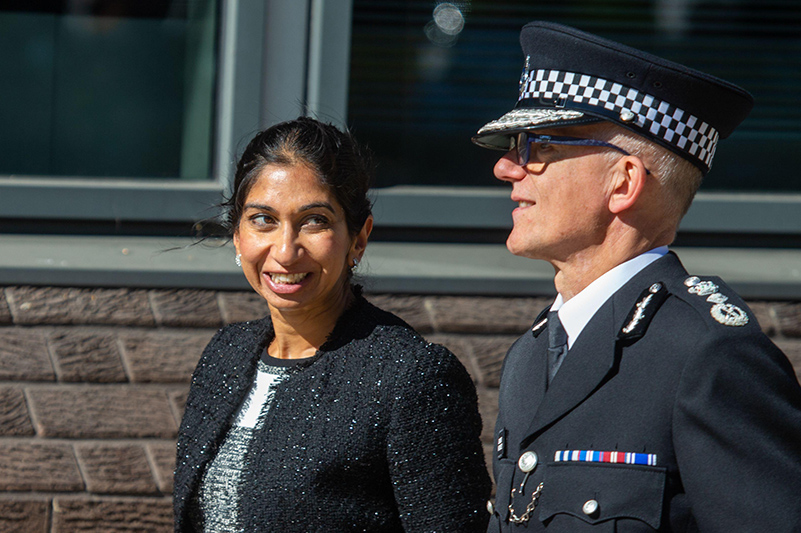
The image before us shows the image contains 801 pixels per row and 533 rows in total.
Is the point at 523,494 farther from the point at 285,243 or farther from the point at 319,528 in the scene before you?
the point at 285,243

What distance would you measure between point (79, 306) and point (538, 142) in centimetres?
239

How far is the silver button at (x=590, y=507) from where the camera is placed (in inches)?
54.1

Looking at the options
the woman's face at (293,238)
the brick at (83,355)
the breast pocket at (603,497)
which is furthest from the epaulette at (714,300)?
the brick at (83,355)

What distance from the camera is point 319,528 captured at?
6.24 feet

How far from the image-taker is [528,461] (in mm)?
1501

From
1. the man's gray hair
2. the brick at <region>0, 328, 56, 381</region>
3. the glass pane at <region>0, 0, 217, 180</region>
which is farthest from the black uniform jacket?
the glass pane at <region>0, 0, 217, 180</region>

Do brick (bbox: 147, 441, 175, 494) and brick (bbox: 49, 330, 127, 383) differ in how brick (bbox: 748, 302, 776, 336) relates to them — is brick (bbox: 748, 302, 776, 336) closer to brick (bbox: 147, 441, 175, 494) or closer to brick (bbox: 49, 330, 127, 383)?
brick (bbox: 147, 441, 175, 494)

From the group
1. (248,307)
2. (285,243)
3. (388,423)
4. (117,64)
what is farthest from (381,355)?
(117,64)

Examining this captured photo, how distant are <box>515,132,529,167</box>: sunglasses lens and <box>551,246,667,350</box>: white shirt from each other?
25 cm

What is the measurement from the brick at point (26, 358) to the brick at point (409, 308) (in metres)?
1.24

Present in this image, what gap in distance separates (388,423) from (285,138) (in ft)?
2.31

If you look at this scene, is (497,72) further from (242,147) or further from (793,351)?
(793,351)

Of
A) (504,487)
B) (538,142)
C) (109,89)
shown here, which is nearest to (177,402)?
(109,89)

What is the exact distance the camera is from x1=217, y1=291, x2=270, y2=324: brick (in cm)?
351
